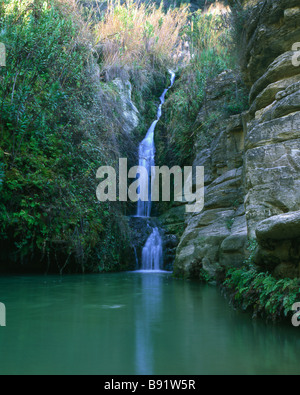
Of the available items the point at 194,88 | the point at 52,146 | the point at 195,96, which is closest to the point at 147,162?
the point at 195,96

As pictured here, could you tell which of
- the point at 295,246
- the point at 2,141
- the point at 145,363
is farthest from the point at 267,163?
the point at 2,141

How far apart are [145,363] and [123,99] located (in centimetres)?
1438

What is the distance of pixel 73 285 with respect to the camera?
8.22 meters

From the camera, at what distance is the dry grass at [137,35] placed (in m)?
15.2

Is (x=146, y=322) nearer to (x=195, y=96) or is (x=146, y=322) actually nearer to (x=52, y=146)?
(x=52, y=146)

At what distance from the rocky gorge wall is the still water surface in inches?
46.8

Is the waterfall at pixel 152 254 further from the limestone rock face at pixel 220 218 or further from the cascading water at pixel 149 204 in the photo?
the limestone rock face at pixel 220 218

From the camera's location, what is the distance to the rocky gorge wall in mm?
4852

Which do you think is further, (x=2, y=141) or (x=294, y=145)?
(x=2, y=141)

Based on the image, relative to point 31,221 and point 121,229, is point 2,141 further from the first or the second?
point 121,229

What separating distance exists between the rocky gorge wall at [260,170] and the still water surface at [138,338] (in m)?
1.19

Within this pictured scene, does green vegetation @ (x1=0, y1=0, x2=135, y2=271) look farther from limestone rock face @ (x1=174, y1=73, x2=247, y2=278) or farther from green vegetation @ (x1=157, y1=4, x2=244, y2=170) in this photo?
green vegetation @ (x1=157, y1=4, x2=244, y2=170)

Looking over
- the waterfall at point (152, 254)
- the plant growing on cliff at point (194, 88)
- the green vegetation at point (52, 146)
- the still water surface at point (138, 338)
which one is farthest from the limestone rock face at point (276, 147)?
the waterfall at point (152, 254)

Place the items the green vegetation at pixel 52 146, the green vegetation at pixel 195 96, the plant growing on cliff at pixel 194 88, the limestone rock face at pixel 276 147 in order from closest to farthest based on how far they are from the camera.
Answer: the limestone rock face at pixel 276 147 → the green vegetation at pixel 52 146 → the green vegetation at pixel 195 96 → the plant growing on cliff at pixel 194 88
